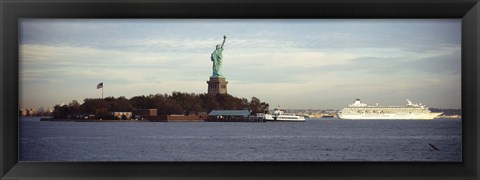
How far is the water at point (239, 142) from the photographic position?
58.6ft

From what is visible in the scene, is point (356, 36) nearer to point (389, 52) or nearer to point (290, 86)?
point (389, 52)

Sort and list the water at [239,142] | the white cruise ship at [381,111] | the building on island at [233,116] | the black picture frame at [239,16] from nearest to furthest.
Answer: the black picture frame at [239,16]
the water at [239,142]
the building on island at [233,116]
the white cruise ship at [381,111]

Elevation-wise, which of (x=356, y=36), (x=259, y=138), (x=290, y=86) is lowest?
(x=259, y=138)

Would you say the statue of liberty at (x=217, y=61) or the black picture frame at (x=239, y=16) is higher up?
the statue of liberty at (x=217, y=61)

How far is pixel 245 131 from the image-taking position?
24.0 metres

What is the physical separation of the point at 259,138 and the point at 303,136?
70.6 inches

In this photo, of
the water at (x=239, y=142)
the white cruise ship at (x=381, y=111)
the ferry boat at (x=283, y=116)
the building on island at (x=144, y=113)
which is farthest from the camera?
the ferry boat at (x=283, y=116)

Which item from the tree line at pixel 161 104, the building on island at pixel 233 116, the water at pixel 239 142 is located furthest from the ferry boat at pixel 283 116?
the tree line at pixel 161 104

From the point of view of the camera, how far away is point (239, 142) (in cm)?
2105

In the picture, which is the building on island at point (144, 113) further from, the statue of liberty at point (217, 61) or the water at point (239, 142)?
the statue of liberty at point (217, 61)

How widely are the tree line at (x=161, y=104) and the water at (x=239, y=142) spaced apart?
0.97 meters

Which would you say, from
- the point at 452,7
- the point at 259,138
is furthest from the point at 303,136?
the point at 452,7

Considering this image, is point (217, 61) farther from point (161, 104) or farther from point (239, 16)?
point (239, 16)

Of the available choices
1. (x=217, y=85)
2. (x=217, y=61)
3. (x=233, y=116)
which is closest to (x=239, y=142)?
(x=233, y=116)
